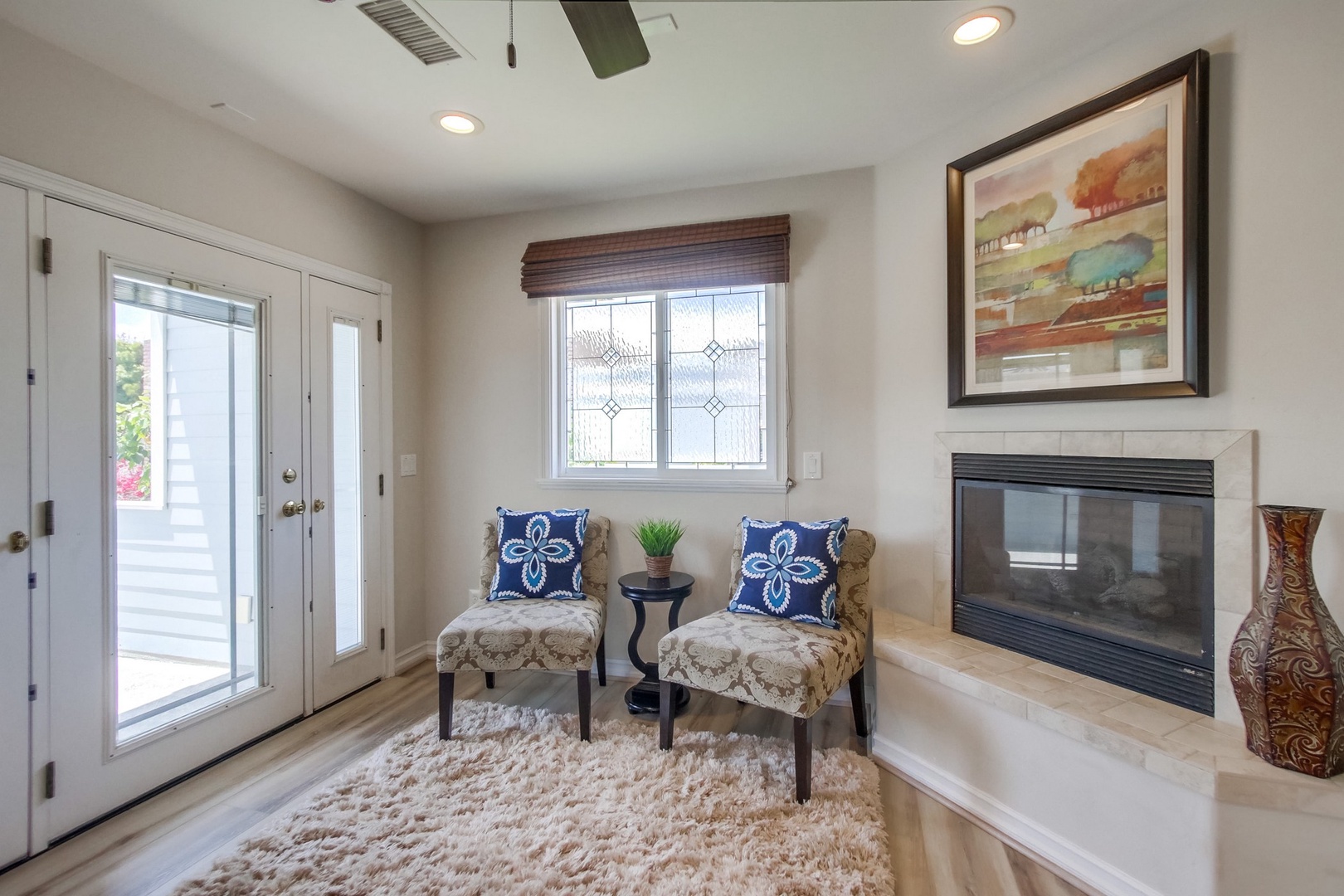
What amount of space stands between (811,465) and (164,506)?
2579mm

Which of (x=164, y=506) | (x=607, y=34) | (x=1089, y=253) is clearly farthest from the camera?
(x=164, y=506)

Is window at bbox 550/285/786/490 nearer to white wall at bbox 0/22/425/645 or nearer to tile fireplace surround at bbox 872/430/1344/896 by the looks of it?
white wall at bbox 0/22/425/645

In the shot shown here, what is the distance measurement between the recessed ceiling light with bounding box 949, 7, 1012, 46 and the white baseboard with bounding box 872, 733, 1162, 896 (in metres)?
2.39

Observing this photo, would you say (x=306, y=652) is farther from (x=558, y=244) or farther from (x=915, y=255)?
(x=915, y=255)

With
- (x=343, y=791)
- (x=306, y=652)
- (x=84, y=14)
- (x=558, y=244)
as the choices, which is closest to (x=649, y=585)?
(x=343, y=791)

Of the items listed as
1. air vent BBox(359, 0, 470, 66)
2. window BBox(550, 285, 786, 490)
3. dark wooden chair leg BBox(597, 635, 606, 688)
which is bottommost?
dark wooden chair leg BBox(597, 635, 606, 688)

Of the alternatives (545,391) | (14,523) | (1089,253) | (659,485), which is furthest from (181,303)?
(1089,253)

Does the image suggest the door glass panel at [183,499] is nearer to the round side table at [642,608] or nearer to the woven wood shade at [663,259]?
the woven wood shade at [663,259]

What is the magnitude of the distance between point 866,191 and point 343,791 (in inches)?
125

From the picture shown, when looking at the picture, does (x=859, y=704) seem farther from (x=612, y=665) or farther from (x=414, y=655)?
(x=414, y=655)

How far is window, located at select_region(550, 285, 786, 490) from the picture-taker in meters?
2.78

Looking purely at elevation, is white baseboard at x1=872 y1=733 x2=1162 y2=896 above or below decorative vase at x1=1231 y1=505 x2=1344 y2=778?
below

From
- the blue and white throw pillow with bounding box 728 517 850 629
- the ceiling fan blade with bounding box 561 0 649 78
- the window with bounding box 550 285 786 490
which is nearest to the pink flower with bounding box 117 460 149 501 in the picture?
the window with bounding box 550 285 786 490

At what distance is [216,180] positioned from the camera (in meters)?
2.21
